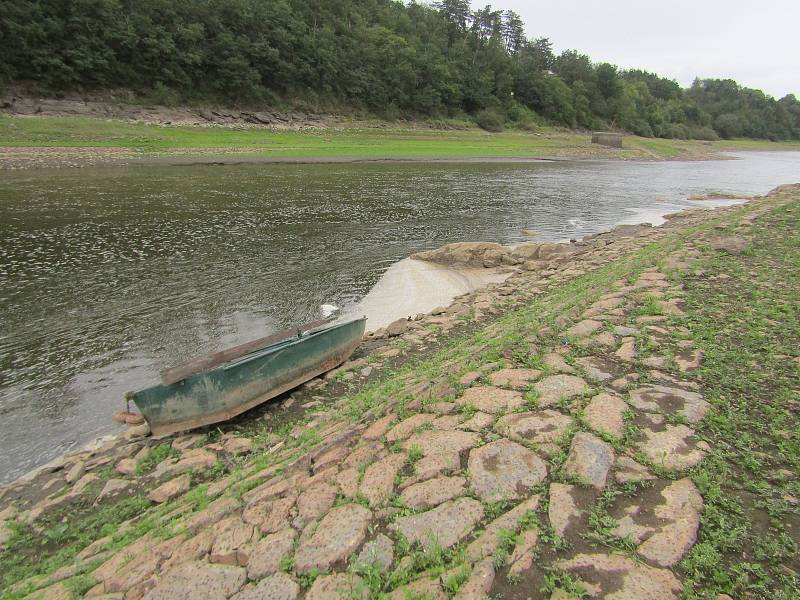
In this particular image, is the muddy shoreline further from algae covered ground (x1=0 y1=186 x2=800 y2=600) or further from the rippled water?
the rippled water

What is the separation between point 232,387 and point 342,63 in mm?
84967

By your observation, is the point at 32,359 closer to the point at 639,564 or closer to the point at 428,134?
the point at 639,564

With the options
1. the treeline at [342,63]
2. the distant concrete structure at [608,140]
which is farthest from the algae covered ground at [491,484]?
the distant concrete structure at [608,140]

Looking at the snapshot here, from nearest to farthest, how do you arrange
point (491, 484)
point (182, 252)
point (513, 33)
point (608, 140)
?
1. point (491, 484)
2. point (182, 252)
3. point (608, 140)
4. point (513, 33)

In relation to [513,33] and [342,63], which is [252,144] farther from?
[513,33]

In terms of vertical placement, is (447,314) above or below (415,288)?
above

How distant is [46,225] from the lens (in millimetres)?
19328

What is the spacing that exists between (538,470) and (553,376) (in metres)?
1.69

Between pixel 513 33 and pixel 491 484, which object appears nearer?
pixel 491 484

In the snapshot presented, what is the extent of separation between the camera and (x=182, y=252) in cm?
1645

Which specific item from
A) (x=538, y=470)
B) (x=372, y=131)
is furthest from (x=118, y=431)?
(x=372, y=131)

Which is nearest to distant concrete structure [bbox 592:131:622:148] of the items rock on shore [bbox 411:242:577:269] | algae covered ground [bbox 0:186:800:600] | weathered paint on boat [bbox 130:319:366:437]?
rock on shore [bbox 411:242:577:269]

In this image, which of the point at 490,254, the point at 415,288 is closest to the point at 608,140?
the point at 490,254

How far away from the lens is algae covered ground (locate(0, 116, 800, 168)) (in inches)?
1512
